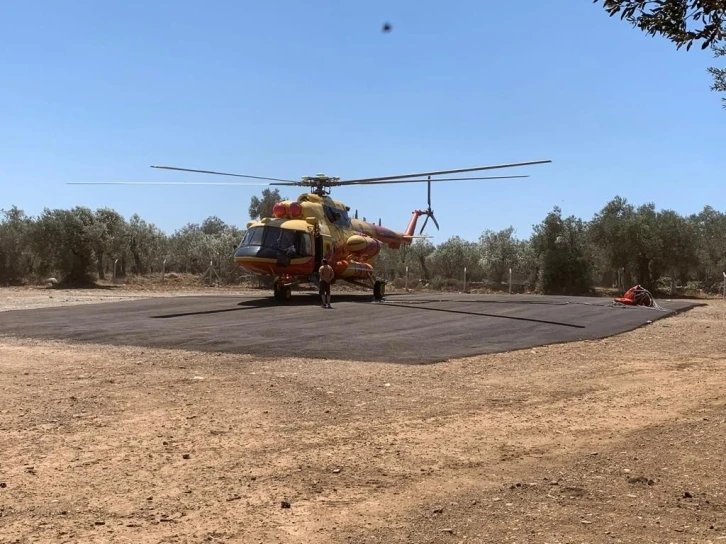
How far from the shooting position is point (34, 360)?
962 centimetres

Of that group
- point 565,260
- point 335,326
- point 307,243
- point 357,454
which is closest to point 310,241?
point 307,243

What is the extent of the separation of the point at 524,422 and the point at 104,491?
12.4 ft

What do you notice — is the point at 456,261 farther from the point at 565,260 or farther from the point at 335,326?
the point at 335,326

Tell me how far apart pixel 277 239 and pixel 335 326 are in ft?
20.5

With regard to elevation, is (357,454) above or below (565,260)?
below

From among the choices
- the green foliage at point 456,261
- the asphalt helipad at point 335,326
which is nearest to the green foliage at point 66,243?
the asphalt helipad at point 335,326

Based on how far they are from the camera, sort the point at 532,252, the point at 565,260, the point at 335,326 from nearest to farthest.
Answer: the point at 335,326
the point at 565,260
the point at 532,252

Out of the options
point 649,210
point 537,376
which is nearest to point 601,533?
point 537,376

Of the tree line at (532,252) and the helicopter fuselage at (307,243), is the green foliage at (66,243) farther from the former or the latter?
the helicopter fuselage at (307,243)

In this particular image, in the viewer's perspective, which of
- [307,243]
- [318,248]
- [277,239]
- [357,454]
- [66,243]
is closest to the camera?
[357,454]

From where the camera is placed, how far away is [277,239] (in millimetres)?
19672

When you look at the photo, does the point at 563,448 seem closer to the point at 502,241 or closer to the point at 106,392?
the point at 106,392

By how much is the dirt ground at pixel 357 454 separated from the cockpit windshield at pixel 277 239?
10.4 meters

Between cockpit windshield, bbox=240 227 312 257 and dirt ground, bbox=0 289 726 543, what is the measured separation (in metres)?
10.4
